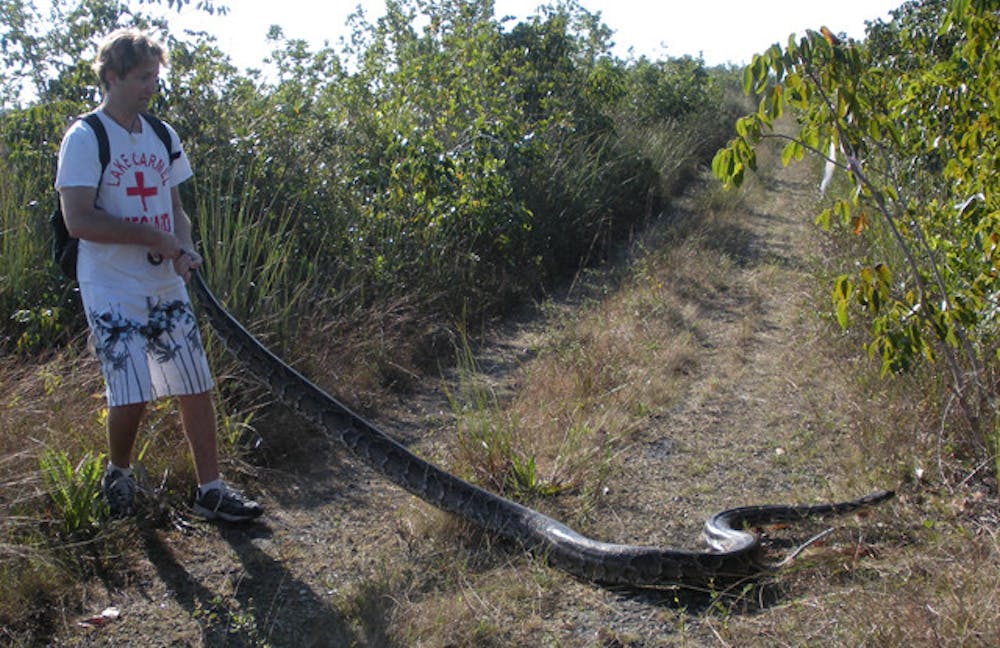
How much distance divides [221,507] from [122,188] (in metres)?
1.54

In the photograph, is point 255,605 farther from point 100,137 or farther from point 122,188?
point 100,137

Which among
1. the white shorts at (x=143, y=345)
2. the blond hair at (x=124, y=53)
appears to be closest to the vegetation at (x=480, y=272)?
the white shorts at (x=143, y=345)

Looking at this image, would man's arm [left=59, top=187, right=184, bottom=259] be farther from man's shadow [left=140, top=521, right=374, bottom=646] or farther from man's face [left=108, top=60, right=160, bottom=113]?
man's shadow [left=140, top=521, right=374, bottom=646]

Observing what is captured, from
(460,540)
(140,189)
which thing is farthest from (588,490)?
(140,189)

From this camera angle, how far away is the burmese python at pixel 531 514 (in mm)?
3984

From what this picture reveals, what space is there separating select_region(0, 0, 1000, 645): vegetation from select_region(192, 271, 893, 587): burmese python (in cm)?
14

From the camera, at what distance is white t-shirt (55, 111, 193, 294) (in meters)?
3.97

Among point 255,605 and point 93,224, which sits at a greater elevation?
point 93,224

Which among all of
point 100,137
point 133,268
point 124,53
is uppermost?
point 124,53

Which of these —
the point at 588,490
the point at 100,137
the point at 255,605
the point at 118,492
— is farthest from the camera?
the point at 588,490

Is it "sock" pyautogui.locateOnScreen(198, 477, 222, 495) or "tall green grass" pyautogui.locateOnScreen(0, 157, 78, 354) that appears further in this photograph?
"tall green grass" pyautogui.locateOnScreen(0, 157, 78, 354)

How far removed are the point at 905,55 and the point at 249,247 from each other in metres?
5.79

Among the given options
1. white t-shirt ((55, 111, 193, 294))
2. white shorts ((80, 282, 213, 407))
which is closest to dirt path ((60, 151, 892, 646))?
white shorts ((80, 282, 213, 407))

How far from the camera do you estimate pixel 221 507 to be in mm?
4500
